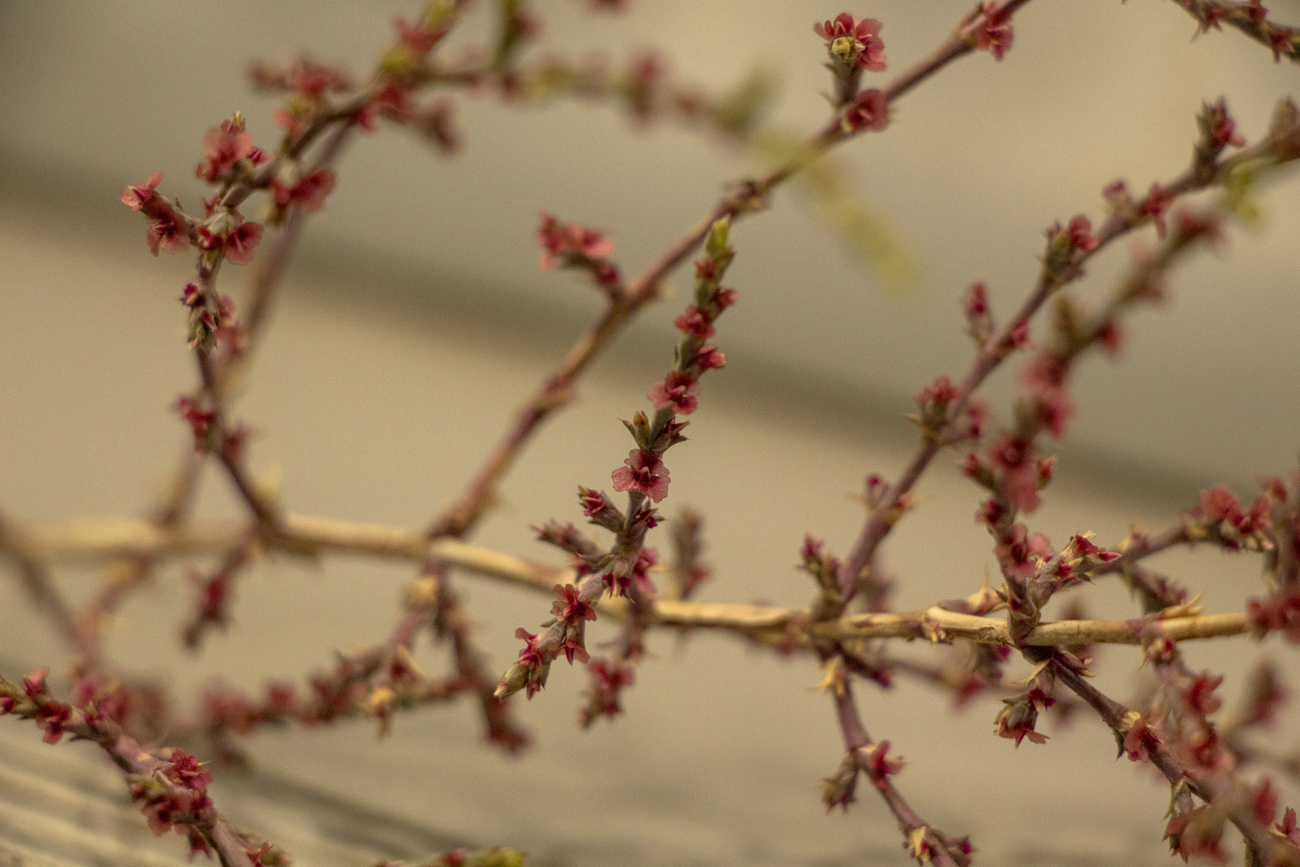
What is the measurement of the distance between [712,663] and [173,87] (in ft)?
2.45

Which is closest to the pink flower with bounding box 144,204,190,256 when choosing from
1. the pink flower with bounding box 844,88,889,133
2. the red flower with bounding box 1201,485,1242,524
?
the pink flower with bounding box 844,88,889,133

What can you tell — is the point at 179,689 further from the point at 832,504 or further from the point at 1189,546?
the point at 1189,546

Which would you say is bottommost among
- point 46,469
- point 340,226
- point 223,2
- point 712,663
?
point 712,663

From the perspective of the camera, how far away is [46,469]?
0.83m

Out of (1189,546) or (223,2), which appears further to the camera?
(223,2)

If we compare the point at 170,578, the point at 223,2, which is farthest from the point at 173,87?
the point at 170,578

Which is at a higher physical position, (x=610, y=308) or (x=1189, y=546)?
(x=610, y=308)

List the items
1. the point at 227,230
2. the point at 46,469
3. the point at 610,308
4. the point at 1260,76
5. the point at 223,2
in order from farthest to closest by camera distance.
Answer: the point at 223,2, the point at 46,469, the point at 1260,76, the point at 610,308, the point at 227,230

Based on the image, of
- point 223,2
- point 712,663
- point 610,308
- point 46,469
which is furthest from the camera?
point 223,2

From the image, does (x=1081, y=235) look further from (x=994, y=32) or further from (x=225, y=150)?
(x=225, y=150)

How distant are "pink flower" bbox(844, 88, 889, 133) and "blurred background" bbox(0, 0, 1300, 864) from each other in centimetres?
20

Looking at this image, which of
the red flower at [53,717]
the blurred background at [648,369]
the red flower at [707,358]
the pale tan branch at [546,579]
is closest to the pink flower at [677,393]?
the red flower at [707,358]

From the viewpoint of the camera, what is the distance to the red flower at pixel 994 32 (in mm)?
352

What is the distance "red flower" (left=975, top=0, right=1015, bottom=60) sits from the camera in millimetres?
352
